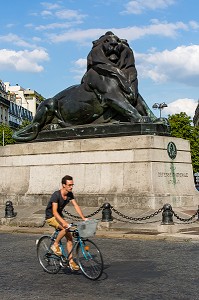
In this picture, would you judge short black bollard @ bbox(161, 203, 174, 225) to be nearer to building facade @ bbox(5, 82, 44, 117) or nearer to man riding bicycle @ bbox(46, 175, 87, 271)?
man riding bicycle @ bbox(46, 175, 87, 271)

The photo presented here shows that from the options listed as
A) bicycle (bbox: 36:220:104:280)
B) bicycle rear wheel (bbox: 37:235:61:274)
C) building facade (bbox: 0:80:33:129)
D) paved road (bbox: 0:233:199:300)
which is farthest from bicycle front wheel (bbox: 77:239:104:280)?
building facade (bbox: 0:80:33:129)

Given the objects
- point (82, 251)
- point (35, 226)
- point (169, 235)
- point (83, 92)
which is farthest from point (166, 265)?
point (83, 92)

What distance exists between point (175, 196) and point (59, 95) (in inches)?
239

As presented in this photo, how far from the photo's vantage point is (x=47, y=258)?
28.8 feet

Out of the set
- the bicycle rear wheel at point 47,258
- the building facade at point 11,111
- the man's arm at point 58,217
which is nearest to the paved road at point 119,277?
the bicycle rear wheel at point 47,258

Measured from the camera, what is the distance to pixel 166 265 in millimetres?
9031

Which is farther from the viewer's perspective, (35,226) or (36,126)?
(36,126)

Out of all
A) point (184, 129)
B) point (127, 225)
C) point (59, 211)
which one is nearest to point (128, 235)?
point (127, 225)

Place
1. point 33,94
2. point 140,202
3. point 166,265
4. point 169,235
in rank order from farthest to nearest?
point 33,94
point 140,202
point 169,235
point 166,265

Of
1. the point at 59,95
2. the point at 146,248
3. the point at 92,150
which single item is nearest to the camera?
the point at 146,248

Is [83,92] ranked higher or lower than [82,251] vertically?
higher

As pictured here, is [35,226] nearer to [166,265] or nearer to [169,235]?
[169,235]

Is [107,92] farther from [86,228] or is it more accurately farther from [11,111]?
[11,111]

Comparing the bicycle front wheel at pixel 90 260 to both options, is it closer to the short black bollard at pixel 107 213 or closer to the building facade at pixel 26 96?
the short black bollard at pixel 107 213
